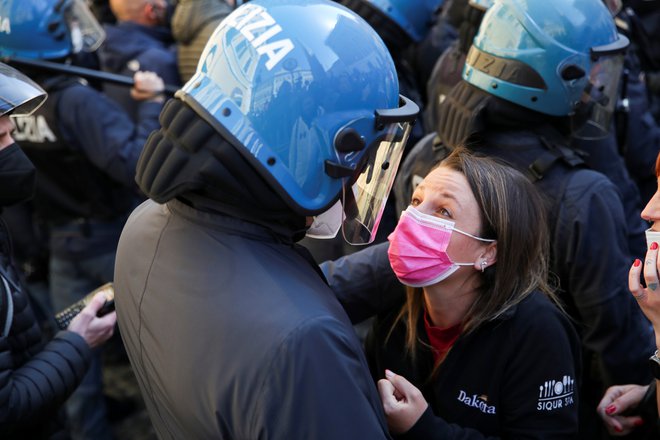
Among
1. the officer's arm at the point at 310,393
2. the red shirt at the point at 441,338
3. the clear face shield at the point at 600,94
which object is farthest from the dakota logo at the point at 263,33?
the clear face shield at the point at 600,94

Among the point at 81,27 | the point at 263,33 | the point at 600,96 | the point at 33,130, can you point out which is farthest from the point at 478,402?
the point at 81,27

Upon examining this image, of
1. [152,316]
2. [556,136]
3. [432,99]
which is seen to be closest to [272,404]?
[152,316]

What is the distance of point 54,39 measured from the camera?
362 centimetres

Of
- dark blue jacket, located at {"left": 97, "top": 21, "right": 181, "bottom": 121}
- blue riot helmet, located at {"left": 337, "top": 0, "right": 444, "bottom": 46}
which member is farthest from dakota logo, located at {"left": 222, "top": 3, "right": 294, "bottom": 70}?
dark blue jacket, located at {"left": 97, "top": 21, "right": 181, "bottom": 121}

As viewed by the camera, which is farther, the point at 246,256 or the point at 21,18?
the point at 21,18

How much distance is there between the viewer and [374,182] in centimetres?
177

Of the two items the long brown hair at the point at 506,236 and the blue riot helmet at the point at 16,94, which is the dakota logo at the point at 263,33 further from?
the blue riot helmet at the point at 16,94

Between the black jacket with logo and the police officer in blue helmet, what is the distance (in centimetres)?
58

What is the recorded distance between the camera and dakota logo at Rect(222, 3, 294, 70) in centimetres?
147

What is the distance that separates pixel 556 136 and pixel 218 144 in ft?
5.24

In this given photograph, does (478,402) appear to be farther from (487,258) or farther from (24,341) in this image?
(24,341)

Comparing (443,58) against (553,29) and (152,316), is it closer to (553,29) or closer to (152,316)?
(553,29)

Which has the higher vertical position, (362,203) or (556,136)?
(362,203)

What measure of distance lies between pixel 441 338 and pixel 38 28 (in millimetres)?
2620
